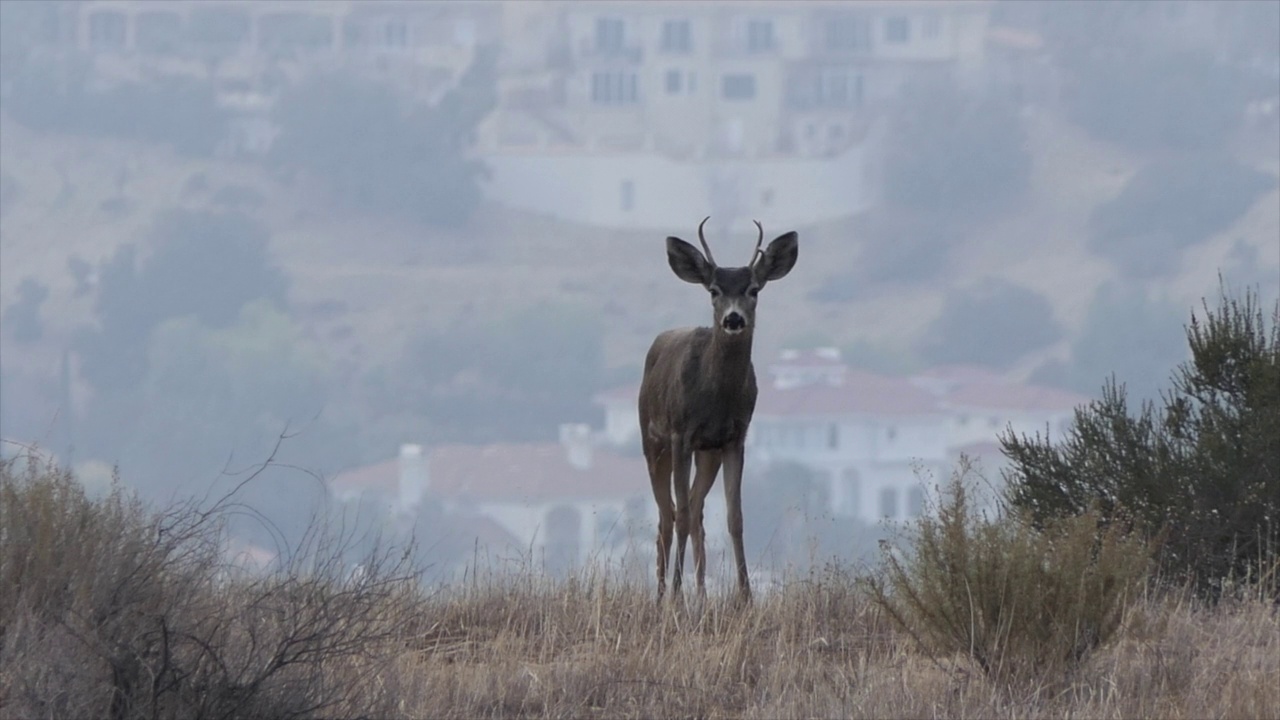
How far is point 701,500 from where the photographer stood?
1306cm

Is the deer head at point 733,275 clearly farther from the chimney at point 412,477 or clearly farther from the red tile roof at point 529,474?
the chimney at point 412,477

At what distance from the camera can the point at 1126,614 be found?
9727mm

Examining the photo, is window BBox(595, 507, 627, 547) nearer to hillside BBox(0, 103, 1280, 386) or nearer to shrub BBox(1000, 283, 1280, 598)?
shrub BBox(1000, 283, 1280, 598)

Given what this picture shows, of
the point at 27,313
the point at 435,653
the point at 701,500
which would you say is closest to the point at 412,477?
the point at 27,313

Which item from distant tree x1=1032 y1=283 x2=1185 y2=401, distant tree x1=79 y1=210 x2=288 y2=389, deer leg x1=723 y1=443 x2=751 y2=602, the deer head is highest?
distant tree x1=79 y1=210 x2=288 y2=389

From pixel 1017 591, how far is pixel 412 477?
112 meters

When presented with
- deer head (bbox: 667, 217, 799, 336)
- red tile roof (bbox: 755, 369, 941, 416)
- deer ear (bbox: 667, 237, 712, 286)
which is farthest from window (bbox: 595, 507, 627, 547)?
red tile roof (bbox: 755, 369, 941, 416)

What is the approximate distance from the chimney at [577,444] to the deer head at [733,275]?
100 m

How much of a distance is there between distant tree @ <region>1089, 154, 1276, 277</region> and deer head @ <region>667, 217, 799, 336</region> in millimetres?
153495

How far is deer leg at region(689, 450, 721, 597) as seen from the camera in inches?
494

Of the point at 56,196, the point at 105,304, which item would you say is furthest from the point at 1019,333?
the point at 56,196

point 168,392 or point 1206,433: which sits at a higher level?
point 168,392

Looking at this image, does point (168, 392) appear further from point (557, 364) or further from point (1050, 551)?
point (1050, 551)

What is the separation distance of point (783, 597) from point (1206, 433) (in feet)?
10.7
